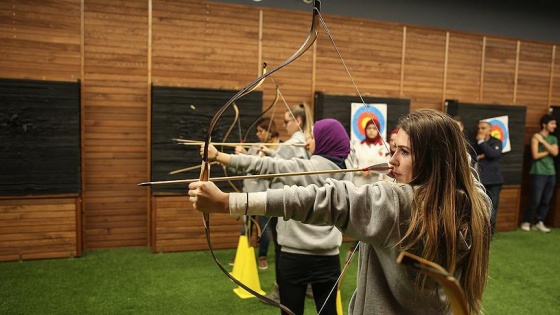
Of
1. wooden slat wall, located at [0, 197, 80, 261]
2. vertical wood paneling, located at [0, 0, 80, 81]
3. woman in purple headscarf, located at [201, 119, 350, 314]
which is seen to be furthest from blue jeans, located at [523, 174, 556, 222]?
vertical wood paneling, located at [0, 0, 80, 81]

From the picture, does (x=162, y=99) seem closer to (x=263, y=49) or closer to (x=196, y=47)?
(x=196, y=47)

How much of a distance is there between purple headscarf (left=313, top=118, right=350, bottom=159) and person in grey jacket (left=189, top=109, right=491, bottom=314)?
778 mm

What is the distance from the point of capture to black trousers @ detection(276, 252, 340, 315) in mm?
1778

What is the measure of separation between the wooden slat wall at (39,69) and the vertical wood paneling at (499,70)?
412cm

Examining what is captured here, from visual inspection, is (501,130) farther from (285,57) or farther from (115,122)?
(115,122)

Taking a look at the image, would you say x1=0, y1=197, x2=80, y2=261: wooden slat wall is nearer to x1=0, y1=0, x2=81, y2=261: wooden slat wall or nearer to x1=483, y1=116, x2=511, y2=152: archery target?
x1=0, y1=0, x2=81, y2=261: wooden slat wall

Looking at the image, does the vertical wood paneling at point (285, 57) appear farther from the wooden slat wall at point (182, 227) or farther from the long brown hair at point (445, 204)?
the long brown hair at point (445, 204)

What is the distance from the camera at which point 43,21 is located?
359 centimetres

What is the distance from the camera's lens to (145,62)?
153 inches

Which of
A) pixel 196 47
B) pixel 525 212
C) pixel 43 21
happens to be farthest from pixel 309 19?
pixel 525 212

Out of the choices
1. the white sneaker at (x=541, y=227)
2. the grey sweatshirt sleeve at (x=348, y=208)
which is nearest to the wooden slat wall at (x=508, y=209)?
the white sneaker at (x=541, y=227)

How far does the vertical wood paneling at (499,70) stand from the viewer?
5105mm

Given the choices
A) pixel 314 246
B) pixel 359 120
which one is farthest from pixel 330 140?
pixel 359 120

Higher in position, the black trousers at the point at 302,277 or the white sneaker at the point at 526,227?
the black trousers at the point at 302,277
